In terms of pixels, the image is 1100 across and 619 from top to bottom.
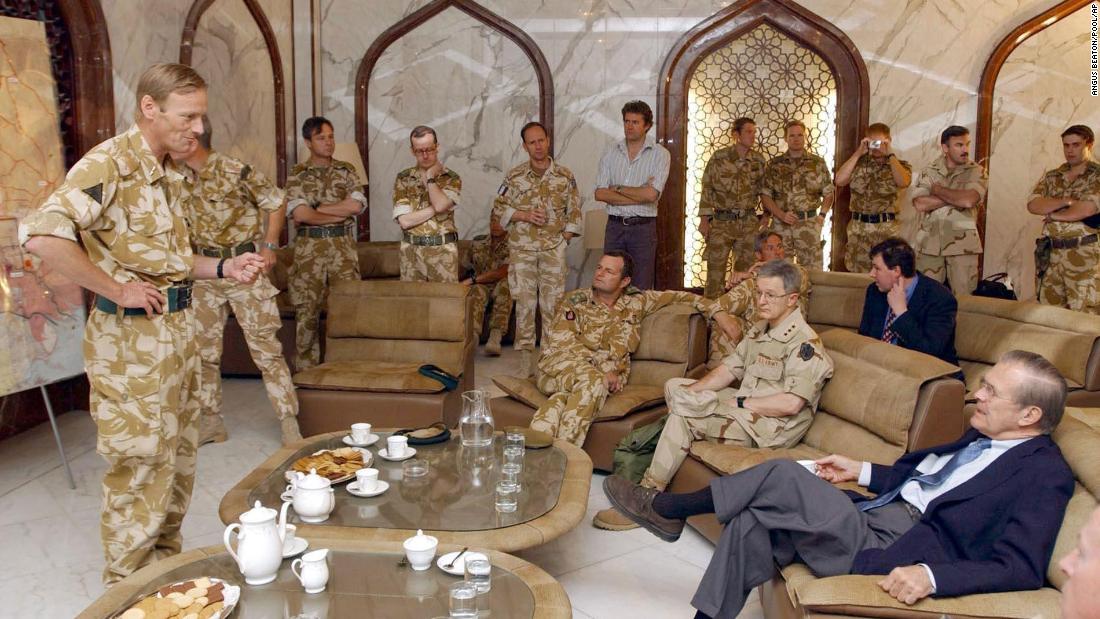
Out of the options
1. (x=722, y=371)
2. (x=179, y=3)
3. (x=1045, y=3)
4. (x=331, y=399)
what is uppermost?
(x=1045, y=3)

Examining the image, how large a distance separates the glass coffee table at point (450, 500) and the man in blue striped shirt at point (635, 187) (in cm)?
338

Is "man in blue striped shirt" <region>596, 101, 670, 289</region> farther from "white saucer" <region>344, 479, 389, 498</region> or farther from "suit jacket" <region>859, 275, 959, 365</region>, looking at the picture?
"white saucer" <region>344, 479, 389, 498</region>

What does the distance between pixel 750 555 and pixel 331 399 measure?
2.87 meters

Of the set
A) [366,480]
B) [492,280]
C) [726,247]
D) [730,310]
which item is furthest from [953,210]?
[366,480]

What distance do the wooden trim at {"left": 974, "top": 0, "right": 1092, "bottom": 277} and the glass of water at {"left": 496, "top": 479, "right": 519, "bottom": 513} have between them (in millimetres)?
6344

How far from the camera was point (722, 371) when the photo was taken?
4.39 meters

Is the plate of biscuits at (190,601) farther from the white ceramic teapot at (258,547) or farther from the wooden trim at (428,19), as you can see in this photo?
the wooden trim at (428,19)

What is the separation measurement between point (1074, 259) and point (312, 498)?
19.4ft

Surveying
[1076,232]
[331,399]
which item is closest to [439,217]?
[331,399]

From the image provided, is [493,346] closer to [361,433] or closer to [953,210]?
[953,210]

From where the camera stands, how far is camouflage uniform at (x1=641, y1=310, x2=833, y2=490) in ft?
13.2

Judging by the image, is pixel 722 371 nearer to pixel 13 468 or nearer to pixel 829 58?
pixel 13 468

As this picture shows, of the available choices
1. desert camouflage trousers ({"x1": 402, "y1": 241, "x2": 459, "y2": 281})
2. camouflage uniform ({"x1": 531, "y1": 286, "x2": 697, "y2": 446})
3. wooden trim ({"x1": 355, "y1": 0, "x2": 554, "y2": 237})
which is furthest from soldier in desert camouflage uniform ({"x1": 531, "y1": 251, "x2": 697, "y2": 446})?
wooden trim ({"x1": 355, "y1": 0, "x2": 554, "y2": 237})

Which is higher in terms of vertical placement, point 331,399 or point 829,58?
point 829,58
